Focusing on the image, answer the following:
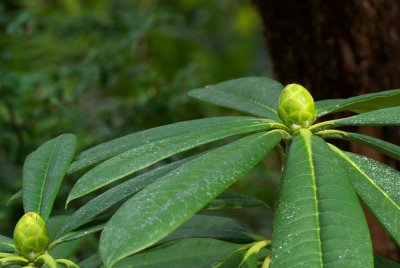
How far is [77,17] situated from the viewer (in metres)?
2.54

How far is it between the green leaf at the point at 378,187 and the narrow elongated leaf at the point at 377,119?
0.03 metres

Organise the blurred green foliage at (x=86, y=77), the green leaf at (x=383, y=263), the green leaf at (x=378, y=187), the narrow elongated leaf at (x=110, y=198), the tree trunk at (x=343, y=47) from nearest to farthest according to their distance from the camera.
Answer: the green leaf at (x=378, y=187)
the narrow elongated leaf at (x=110, y=198)
the green leaf at (x=383, y=263)
the tree trunk at (x=343, y=47)
the blurred green foliage at (x=86, y=77)

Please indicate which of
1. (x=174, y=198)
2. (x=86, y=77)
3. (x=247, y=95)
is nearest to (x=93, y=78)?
(x=86, y=77)

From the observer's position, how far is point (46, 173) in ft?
3.01

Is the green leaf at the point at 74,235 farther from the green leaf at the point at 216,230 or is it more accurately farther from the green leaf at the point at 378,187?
the green leaf at the point at 378,187

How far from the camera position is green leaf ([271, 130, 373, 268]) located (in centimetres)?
62

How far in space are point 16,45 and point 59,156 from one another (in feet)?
5.28

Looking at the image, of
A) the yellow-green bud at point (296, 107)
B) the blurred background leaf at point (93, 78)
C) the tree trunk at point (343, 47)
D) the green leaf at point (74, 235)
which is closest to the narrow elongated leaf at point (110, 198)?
the green leaf at point (74, 235)

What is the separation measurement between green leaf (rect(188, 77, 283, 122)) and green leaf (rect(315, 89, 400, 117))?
78 millimetres

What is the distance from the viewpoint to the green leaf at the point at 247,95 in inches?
38.7

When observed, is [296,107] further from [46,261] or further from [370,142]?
[46,261]

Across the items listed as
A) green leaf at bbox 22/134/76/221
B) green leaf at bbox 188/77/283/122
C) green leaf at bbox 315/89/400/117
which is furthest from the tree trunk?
green leaf at bbox 22/134/76/221

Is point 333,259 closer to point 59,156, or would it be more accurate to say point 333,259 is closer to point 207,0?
point 59,156

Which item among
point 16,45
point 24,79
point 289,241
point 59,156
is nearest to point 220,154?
point 289,241
